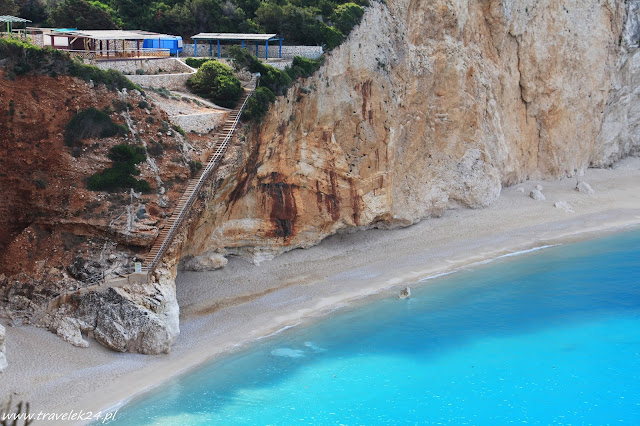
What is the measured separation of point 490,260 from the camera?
43.0 meters

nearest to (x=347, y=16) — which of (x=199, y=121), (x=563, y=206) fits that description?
(x=199, y=121)

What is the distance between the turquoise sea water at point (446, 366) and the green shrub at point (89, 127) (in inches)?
442

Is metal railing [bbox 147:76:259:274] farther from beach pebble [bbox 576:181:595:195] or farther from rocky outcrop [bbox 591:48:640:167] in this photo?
rocky outcrop [bbox 591:48:640:167]

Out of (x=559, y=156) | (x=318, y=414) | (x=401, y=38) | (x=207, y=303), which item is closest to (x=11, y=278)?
(x=207, y=303)

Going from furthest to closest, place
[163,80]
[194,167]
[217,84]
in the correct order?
[217,84], [163,80], [194,167]

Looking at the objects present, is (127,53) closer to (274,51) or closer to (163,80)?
(163,80)

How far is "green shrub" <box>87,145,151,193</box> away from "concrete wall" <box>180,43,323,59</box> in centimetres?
1250

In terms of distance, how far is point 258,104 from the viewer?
35.4 metres

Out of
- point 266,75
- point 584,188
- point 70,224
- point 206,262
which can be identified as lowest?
point 206,262

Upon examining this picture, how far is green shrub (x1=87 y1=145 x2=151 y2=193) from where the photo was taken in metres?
30.9

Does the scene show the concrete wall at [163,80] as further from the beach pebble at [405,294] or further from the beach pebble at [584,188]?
the beach pebble at [584,188]

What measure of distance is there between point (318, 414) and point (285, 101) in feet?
56.6

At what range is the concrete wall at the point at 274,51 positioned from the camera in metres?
40.6

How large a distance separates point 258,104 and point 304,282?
9.91m
